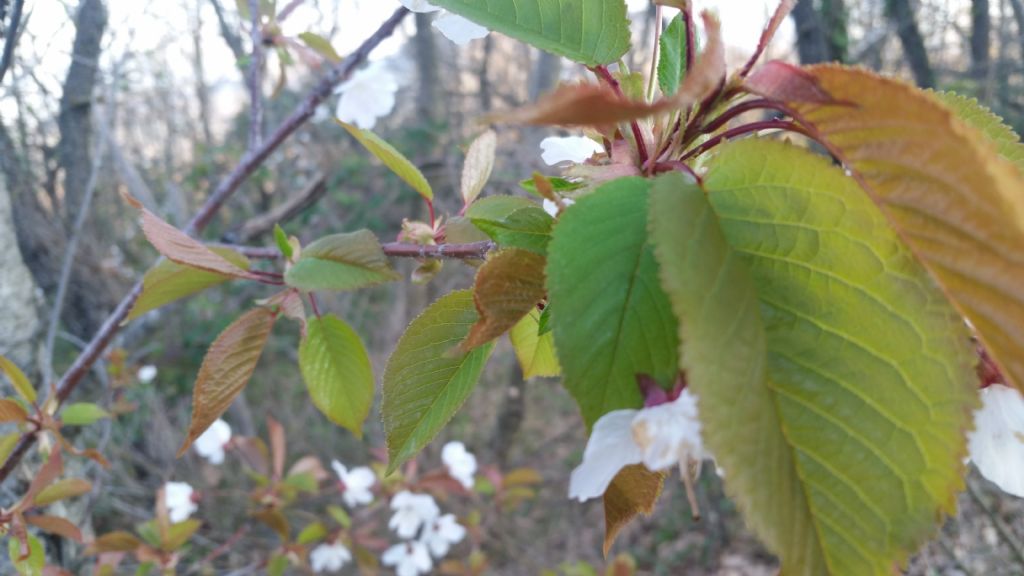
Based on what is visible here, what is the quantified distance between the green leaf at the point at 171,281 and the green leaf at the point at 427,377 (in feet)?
0.72

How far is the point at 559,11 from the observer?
1.33 feet

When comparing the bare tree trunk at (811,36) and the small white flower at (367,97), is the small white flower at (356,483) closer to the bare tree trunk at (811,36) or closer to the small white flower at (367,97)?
the small white flower at (367,97)

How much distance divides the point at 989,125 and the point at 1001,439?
19 centimetres

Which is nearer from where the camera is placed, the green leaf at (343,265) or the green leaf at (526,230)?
the green leaf at (526,230)

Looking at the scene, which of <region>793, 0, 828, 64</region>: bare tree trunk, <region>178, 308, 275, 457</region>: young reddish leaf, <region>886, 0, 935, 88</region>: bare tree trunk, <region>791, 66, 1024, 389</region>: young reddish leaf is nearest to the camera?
<region>791, 66, 1024, 389</region>: young reddish leaf

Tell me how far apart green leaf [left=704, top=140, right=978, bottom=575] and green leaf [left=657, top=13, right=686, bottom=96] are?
5.8 inches

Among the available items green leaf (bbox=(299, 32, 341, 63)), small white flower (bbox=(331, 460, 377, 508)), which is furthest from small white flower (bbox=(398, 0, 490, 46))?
small white flower (bbox=(331, 460, 377, 508))

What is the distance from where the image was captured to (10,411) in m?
0.73

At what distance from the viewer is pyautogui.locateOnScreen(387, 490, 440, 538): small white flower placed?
1.94m

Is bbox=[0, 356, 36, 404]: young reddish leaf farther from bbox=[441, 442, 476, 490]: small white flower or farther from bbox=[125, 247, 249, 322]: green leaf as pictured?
bbox=[441, 442, 476, 490]: small white flower

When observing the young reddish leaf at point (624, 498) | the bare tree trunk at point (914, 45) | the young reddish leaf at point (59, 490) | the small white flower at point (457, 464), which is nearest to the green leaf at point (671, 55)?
the young reddish leaf at point (624, 498)

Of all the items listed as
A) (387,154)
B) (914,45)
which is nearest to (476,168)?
(387,154)

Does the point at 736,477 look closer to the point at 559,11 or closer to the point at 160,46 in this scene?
the point at 559,11

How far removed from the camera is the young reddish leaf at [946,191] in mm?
249
